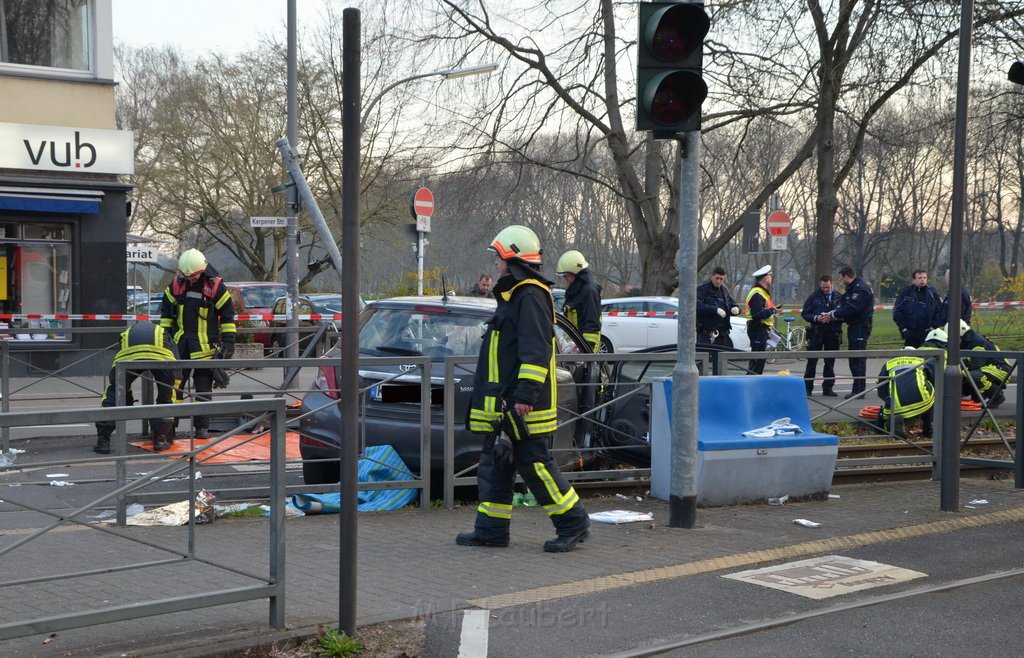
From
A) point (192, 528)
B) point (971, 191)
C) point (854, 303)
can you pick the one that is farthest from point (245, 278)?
point (192, 528)

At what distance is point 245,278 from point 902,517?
Answer: 47798mm

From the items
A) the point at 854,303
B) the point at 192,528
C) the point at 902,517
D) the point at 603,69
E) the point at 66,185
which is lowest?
the point at 902,517

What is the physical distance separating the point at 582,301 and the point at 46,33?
1324 centimetres

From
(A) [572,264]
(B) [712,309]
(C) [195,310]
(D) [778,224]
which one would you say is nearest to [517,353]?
(A) [572,264]

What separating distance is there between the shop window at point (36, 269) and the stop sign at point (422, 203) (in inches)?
272

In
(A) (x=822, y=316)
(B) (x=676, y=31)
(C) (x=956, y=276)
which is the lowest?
(A) (x=822, y=316)

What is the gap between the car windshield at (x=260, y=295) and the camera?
87.2ft

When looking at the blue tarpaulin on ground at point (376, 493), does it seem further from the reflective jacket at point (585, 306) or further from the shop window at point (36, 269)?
the shop window at point (36, 269)

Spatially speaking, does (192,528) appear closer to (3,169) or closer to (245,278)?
(3,169)

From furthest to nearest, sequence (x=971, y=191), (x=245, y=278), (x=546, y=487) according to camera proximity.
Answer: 1. (x=245, y=278)
2. (x=971, y=191)
3. (x=546, y=487)

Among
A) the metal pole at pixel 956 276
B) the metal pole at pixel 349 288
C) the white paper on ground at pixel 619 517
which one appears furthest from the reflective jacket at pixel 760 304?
the metal pole at pixel 349 288

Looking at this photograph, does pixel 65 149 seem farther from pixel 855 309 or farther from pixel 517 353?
pixel 517 353

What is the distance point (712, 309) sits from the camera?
15.0m

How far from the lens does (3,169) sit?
1825 centimetres
